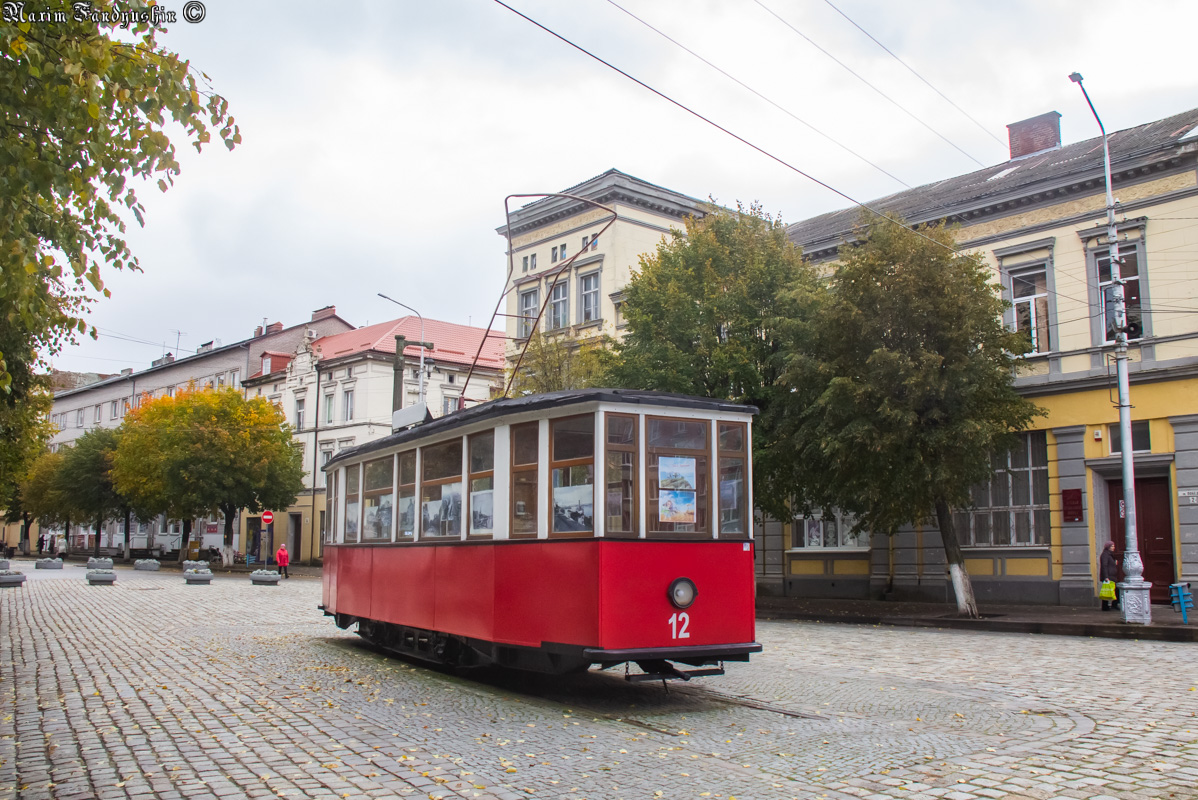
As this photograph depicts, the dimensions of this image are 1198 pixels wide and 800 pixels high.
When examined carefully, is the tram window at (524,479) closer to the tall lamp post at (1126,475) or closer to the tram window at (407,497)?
the tram window at (407,497)

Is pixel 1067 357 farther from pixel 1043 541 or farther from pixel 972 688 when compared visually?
pixel 972 688

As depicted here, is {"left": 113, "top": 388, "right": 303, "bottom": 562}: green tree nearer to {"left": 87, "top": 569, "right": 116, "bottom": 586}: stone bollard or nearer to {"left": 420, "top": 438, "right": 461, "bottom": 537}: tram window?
{"left": 87, "top": 569, "right": 116, "bottom": 586}: stone bollard

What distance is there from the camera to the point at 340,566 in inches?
608

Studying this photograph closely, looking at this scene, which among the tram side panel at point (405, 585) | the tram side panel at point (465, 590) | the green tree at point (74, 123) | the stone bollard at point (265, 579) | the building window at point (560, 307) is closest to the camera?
Result: the green tree at point (74, 123)

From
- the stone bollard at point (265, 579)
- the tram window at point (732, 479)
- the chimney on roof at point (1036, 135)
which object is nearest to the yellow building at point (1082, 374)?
the chimney on roof at point (1036, 135)

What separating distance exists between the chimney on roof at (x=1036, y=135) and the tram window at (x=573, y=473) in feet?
76.8

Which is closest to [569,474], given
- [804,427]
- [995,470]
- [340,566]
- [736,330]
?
[340,566]

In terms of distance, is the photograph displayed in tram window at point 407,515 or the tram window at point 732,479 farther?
the photograph displayed in tram window at point 407,515

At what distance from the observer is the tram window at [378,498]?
13227mm

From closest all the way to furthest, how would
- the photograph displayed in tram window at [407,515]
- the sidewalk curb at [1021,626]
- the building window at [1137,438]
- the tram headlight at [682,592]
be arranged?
1. the tram headlight at [682,592]
2. the photograph displayed in tram window at [407,515]
3. the sidewalk curb at [1021,626]
4. the building window at [1137,438]

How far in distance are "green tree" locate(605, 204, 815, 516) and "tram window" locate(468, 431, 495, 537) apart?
12323 millimetres

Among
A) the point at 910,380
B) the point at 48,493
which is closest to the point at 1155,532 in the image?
the point at 910,380

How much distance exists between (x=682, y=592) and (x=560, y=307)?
29537 millimetres

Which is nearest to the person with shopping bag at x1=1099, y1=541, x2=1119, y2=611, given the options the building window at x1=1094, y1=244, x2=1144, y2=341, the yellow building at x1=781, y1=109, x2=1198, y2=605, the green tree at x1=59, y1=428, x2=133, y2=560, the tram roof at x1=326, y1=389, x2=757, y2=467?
the yellow building at x1=781, y1=109, x2=1198, y2=605
